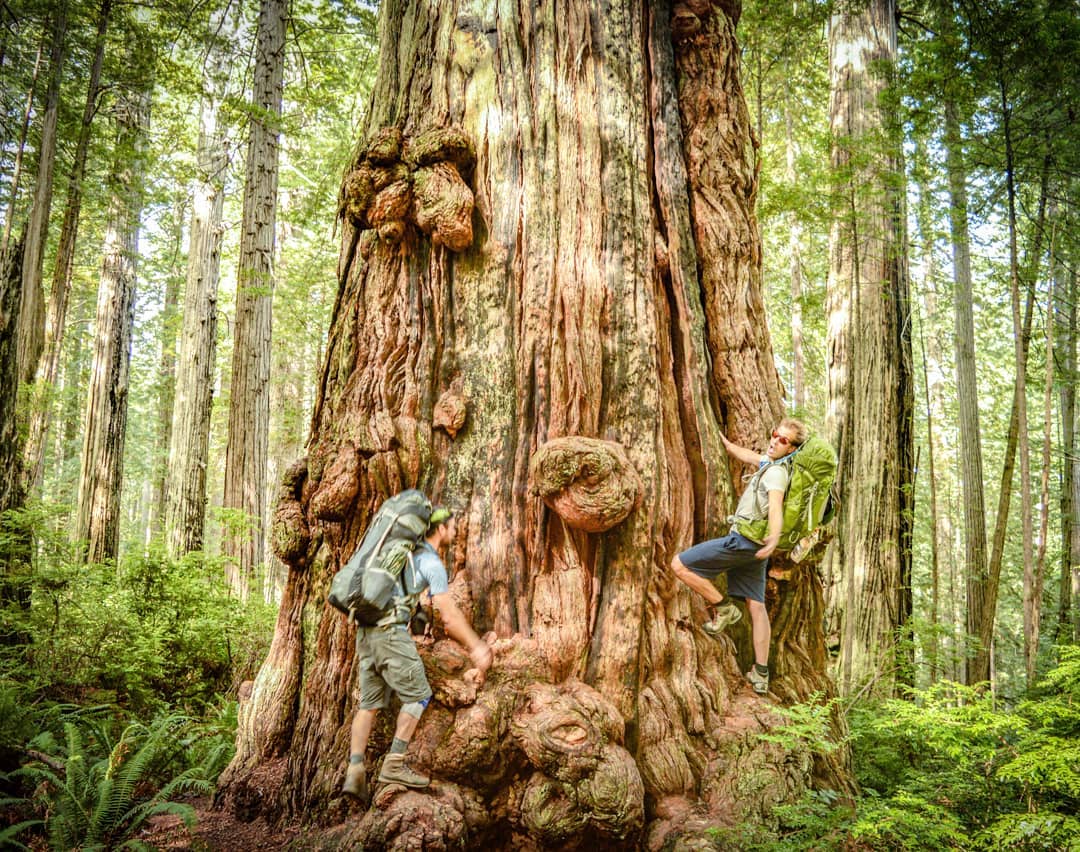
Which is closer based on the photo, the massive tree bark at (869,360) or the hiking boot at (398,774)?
the hiking boot at (398,774)

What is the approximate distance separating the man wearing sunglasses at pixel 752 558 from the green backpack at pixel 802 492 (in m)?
0.04

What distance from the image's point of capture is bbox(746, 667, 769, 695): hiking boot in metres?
4.25

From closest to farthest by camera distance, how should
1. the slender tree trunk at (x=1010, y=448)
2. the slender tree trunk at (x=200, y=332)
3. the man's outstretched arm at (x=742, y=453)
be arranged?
the man's outstretched arm at (x=742, y=453) → the slender tree trunk at (x=1010, y=448) → the slender tree trunk at (x=200, y=332)

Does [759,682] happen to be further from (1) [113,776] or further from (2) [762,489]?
(1) [113,776]

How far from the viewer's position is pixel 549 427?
4270 millimetres

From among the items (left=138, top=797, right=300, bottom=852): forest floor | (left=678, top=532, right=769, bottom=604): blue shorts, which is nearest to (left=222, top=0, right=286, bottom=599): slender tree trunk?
(left=138, top=797, right=300, bottom=852): forest floor

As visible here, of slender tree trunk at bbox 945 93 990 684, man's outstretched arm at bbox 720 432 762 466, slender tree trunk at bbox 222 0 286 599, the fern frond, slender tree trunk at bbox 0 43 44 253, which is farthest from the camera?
slender tree trunk at bbox 222 0 286 599

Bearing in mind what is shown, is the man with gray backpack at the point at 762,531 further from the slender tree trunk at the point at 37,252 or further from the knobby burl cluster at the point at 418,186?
the slender tree trunk at the point at 37,252

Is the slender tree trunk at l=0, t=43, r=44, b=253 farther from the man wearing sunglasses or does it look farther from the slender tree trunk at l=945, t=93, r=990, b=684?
the slender tree trunk at l=945, t=93, r=990, b=684

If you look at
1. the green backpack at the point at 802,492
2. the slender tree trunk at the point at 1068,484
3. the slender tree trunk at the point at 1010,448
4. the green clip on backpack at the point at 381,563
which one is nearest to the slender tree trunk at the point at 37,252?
the green clip on backpack at the point at 381,563

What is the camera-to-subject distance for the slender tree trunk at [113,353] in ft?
35.5

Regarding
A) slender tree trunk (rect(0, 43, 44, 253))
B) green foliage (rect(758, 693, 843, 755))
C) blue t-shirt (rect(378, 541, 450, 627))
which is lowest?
green foliage (rect(758, 693, 843, 755))

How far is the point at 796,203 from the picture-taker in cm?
704

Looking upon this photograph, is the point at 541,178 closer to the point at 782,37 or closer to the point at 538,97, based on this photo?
the point at 538,97
